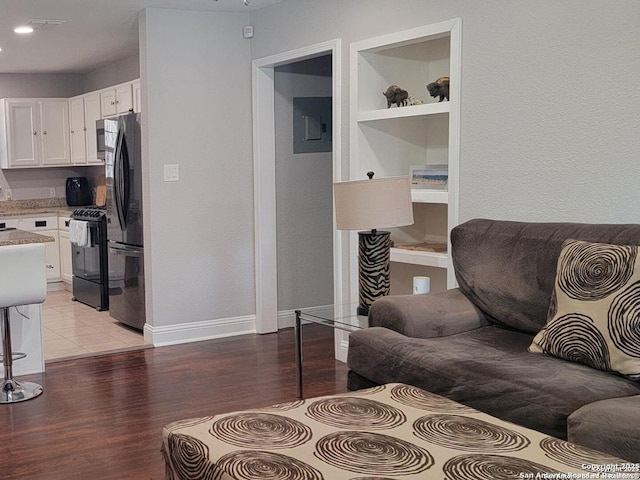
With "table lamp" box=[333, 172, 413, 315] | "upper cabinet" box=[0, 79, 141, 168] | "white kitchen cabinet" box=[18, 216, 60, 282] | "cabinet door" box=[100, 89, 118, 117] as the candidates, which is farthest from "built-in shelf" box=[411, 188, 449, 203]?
"white kitchen cabinet" box=[18, 216, 60, 282]

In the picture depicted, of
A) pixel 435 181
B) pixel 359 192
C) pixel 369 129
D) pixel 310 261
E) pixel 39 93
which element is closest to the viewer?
pixel 359 192

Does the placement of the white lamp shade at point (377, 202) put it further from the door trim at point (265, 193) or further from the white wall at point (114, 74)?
the white wall at point (114, 74)

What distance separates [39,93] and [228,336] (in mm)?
4565

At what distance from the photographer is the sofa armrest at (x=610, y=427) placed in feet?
6.66

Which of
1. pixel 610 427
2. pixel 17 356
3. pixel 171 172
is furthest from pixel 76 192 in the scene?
pixel 610 427

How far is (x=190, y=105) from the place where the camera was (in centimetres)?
553

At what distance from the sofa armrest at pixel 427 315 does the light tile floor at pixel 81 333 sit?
104 inches

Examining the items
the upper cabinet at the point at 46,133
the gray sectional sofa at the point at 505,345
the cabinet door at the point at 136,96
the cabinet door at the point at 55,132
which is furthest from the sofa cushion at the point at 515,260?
the cabinet door at the point at 55,132

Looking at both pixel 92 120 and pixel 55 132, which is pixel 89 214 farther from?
pixel 55 132

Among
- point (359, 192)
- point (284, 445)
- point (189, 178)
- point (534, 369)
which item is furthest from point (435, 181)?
point (284, 445)

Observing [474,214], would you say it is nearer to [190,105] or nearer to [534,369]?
[534,369]

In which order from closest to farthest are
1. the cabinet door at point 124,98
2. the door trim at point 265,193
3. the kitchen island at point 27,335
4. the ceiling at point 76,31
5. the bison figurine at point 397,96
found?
the bison figurine at point 397,96 → the kitchen island at point 27,335 → the ceiling at point 76,31 → the door trim at point 265,193 → the cabinet door at point 124,98

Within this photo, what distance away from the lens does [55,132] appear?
831 centimetres

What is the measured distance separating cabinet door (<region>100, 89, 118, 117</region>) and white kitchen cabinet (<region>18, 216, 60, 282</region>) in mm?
1459
